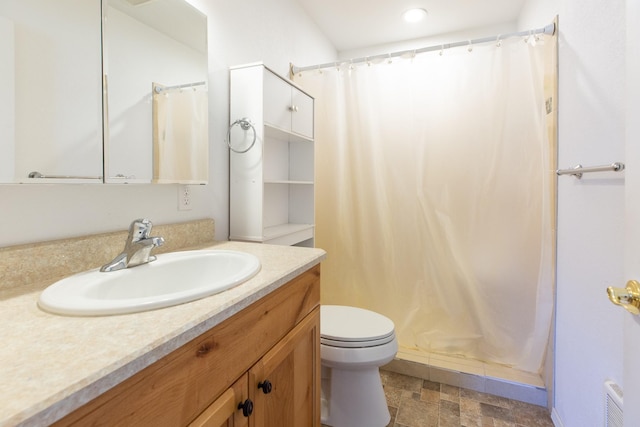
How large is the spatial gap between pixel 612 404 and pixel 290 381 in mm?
987

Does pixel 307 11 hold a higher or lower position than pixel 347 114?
higher

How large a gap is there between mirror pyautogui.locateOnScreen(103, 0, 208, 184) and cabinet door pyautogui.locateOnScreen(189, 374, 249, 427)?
2.40 feet

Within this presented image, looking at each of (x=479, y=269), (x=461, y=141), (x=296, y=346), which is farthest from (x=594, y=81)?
(x=296, y=346)

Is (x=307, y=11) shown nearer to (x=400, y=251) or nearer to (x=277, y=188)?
(x=277, y=188)

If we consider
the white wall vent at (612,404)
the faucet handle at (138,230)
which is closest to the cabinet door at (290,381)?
the faucet handle at (138,230)

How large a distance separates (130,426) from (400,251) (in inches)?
69.6

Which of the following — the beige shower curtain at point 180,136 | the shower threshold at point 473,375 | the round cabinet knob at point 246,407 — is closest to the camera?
the round cabinet knob at point 246,407

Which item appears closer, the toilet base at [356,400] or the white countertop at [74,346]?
the white countertop at [74,346]

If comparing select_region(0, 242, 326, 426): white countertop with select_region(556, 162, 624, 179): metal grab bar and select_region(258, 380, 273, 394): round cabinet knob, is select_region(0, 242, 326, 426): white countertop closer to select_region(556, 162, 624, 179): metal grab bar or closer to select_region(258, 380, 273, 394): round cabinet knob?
select_region(258, 380, 273, 394): round cabinet knob

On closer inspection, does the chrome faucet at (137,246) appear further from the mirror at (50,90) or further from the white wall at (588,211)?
the white wall at (588,211)

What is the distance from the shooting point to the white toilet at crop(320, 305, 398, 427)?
1.44m

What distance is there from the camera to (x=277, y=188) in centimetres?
194

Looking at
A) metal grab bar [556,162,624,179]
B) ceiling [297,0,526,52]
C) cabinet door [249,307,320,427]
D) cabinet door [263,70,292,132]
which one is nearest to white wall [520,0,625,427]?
metal grab bar [556,162,624,179]

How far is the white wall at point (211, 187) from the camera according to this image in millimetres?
839
